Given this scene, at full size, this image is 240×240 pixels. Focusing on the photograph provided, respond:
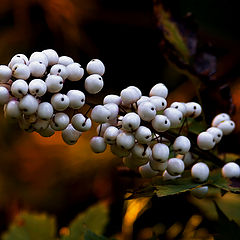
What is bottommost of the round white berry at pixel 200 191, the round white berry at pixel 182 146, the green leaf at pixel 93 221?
the green leaf at pixel 93 221

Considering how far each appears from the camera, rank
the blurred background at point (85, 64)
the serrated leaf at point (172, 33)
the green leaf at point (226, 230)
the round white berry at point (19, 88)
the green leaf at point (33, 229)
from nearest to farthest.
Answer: the round white berry at point (19, 88) → the green leaf at point (226, 230) → the serrated leaf at point (172, 33) → the green leaf at point (33, 229) → the blurred background at point (85, 64)

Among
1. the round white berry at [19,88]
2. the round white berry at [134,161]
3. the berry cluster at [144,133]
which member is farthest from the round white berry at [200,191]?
the round white berry at [19,88]

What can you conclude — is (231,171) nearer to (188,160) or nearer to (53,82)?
(188,160)

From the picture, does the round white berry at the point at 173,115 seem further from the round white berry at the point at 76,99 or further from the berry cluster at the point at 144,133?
the round white berry at the point at 76,99

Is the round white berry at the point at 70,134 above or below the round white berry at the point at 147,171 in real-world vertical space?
above

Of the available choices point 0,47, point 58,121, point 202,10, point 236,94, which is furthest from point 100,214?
point 202,10

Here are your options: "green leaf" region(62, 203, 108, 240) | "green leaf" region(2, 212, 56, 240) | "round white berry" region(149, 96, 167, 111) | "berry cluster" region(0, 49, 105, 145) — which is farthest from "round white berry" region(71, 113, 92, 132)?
"green leaf" region(2, 212, 56, 240)

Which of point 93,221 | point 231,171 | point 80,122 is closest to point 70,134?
point 80,122

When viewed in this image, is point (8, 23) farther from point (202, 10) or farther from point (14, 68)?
point (14, 68)
